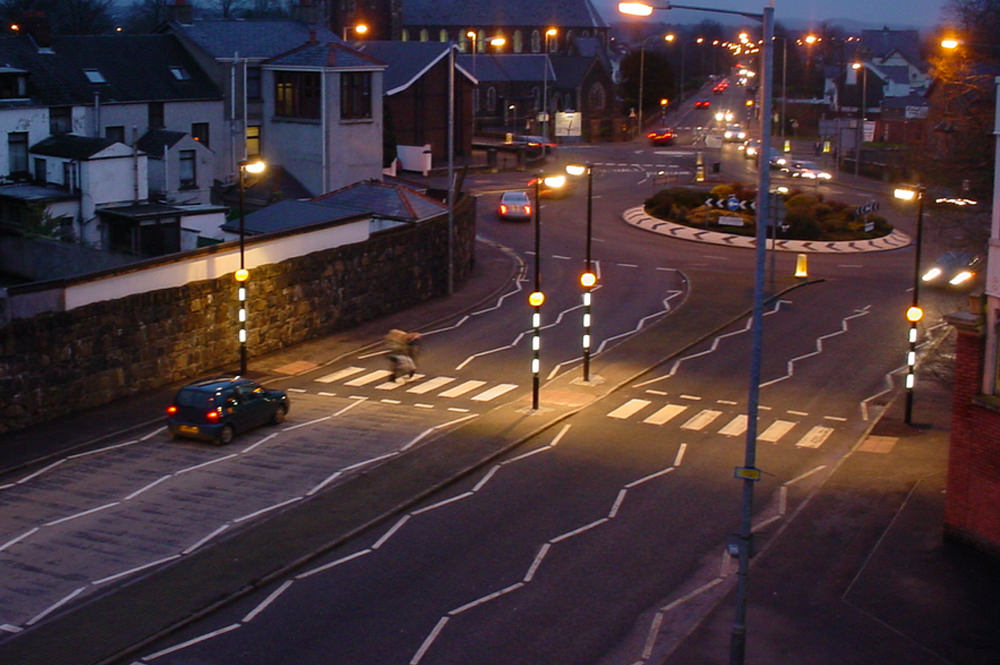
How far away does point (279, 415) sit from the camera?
30516 mm

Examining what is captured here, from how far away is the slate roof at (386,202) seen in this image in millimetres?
46688

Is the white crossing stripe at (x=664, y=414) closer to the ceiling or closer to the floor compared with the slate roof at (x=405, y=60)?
closer to the floor

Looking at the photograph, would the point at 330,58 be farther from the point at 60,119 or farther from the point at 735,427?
the point at 735,427

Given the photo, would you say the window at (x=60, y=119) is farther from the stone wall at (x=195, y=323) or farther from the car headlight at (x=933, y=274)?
the car headlight at (x=933, y=274)

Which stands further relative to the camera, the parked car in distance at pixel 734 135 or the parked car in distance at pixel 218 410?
the parked car in distance at pixel 734 135

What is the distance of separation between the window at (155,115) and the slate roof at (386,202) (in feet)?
50.4

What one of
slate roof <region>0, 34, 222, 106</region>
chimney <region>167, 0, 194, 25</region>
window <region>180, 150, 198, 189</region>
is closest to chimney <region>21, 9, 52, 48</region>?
slate roof <region>0, 34, 222, 106</region>

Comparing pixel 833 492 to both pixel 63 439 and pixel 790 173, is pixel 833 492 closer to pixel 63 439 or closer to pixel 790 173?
pixel 63 439

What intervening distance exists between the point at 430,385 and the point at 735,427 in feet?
30.0

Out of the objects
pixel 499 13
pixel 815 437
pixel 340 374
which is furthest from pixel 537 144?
pixel 815 437

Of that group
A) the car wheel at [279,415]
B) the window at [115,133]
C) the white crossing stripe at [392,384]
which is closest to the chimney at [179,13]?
the window at [115,133]

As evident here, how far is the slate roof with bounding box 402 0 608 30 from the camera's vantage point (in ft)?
471

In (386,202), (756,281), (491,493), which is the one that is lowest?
(491,493)

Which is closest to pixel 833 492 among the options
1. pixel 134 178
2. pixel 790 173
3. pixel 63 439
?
pixel 63 439
